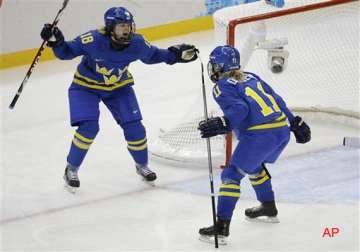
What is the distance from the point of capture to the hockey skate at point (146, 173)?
5250 millimetres

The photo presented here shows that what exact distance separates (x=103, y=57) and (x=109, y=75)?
0.14m

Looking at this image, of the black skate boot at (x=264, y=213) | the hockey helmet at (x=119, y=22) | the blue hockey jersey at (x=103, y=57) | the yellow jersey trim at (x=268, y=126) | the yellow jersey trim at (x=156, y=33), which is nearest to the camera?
the yellow jersey trim at (x=268, y=126)

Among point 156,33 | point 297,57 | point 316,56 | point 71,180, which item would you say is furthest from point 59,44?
point 156,33

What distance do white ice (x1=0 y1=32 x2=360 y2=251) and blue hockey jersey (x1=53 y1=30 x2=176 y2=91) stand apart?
0.57 metres

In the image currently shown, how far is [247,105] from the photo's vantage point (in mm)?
4352

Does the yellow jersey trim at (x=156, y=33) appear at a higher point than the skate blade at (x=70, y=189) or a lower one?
lower

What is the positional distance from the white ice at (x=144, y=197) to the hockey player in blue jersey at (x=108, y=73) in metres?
0.21

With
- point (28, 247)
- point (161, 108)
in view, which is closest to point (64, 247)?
point (28, 247)

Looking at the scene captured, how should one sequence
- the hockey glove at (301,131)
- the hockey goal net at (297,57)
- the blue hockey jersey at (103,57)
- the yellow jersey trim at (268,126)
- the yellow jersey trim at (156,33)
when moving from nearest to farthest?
the yellow jersey trim at (268,126)
the hockey glove at (301,131)
the blue hockey jersey at (103,57)
the hockey goal net at (297,57)
the yellow jersey trim at (156,33)

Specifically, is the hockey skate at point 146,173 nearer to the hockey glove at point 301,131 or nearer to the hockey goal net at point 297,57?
the hockey goal net at point 297,57

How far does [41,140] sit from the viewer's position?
614 centimetres

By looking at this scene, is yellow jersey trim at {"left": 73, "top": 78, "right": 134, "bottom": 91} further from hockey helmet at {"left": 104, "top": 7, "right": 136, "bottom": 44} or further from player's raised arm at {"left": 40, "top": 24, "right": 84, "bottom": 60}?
hockey helmet at {"left": 104, "top": 7, "right": 136, "bottom": 44}

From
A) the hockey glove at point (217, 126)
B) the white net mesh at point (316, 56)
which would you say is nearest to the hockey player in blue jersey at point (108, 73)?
the white net mesh at point (316, 56)

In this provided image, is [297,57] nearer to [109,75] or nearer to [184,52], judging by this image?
[184,52]
